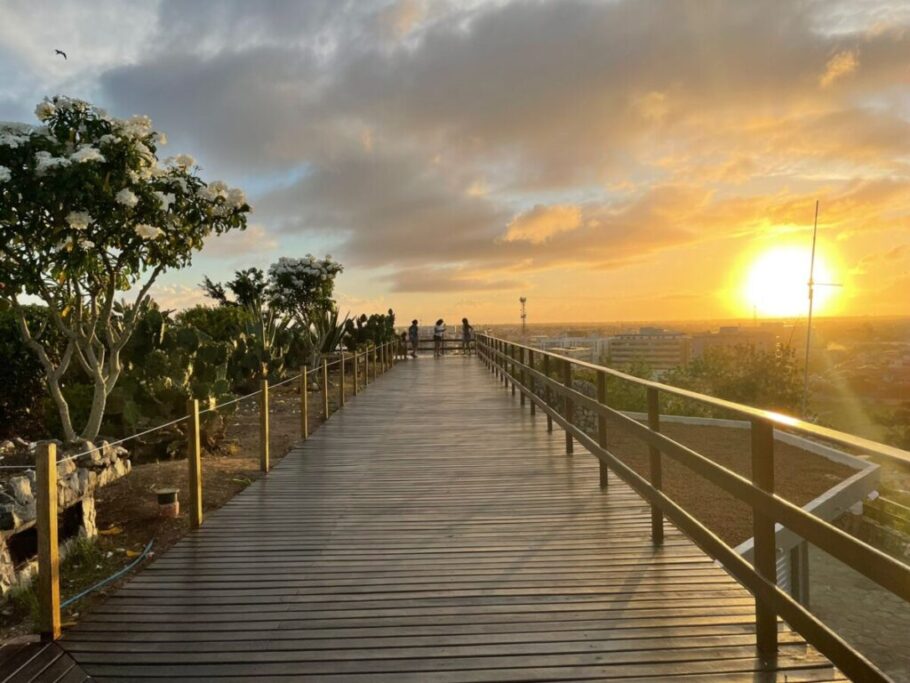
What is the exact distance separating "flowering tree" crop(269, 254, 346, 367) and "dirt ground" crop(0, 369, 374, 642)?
9950 mm

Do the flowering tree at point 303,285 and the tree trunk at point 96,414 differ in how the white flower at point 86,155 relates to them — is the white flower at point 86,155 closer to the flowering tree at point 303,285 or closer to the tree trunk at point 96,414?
the tree trunk at point 96,414

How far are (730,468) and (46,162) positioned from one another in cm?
1410

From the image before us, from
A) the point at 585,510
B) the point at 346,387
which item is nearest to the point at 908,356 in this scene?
the point at 346,387

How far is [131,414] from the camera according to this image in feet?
27.4

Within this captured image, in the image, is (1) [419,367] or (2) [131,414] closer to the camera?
(2) [131,414]

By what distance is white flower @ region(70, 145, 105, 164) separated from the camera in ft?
19.6

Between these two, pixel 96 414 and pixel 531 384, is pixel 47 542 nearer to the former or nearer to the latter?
pixel 96 414

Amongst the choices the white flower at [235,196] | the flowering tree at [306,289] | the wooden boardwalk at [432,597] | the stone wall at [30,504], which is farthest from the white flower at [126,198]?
the flowering tree at [306,289]

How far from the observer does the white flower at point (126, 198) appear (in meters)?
6.25

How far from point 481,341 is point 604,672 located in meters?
23.5

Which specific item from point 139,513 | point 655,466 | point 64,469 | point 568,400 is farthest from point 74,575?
point 568,400

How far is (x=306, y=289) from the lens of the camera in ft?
65.0

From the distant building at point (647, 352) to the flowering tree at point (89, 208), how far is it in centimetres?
1931

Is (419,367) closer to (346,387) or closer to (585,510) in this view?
(346,387)
